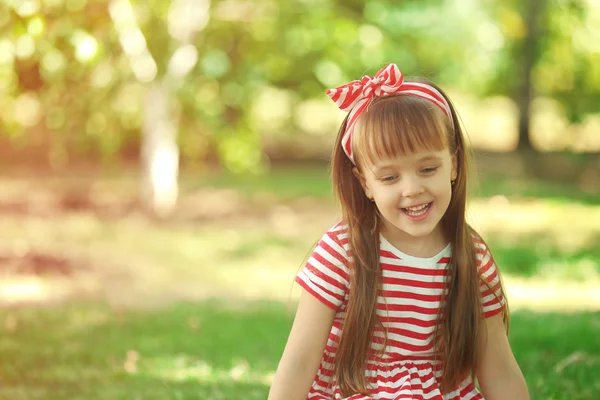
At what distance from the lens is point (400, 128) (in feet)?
8.26

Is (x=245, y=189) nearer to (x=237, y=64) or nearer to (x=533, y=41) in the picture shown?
(x=237, y=64)

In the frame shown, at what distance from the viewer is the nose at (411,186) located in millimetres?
2543

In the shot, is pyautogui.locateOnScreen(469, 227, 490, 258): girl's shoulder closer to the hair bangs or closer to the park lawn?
the hair bangs

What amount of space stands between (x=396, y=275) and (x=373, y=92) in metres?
0.56

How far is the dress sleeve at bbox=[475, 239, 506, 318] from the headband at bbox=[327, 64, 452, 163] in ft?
1.53

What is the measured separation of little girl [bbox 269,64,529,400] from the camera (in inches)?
101

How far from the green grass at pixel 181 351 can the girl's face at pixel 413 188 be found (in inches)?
58.6

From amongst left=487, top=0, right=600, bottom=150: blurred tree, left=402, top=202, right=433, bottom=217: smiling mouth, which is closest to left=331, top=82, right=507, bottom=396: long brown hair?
left=402, top=202, right=433, bottom=217: smiling mouth

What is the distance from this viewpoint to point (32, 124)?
51.1 ft

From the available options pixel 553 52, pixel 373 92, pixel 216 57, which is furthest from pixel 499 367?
pixel 553 52

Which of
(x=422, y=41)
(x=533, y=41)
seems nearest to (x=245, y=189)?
(x=422, y=41)

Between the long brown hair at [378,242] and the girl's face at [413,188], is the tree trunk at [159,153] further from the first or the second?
the girl's face at [413,188]

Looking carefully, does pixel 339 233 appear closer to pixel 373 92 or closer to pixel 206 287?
pixel 373 92

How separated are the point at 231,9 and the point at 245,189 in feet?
10.1
